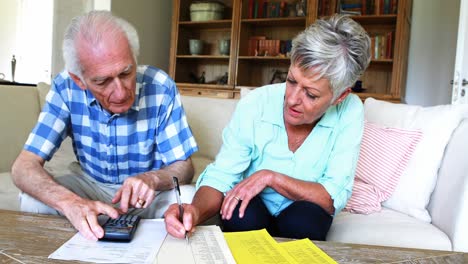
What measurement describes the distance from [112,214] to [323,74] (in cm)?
61

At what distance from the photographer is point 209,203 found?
1098mm

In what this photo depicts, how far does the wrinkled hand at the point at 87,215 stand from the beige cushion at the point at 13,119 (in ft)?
4.28

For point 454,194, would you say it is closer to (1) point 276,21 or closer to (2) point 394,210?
(2) point 394,210

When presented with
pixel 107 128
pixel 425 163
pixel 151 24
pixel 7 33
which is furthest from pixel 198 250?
pixel 7 33

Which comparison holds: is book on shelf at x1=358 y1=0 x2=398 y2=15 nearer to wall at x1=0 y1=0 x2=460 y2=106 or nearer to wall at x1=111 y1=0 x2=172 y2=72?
wall at x1=0 y1=0 x2=460 y2=106

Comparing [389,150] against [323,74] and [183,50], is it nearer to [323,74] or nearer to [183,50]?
[323,74]

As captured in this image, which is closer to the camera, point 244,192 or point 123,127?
point 244,192

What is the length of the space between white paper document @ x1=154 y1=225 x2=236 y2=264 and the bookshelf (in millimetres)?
2694

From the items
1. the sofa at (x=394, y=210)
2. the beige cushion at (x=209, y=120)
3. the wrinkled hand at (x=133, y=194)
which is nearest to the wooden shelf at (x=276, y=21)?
the beige cushion at (x=209, y=120)

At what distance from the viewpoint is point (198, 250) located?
2.58 feet

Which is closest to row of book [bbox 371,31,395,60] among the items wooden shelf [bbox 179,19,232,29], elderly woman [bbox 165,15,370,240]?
wooden shelf [bbox 179,19,232,29]

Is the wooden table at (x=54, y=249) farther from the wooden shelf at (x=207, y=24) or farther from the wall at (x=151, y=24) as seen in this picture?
the wooden shelf at (x=207, y=24)

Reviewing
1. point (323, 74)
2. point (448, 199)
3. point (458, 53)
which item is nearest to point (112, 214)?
point (323, 74)

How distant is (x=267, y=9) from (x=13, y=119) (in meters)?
2.50
